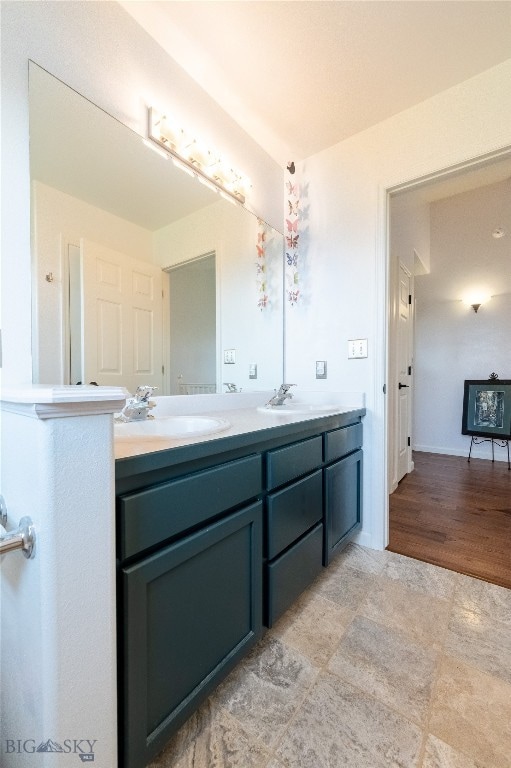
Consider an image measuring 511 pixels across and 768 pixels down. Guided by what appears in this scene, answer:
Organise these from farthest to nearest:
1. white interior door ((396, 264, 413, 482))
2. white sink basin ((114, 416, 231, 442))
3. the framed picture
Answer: the framed picture, white interior door ((396, 264, 413, 482)), white sink basin ((114, 416, 231, 442))

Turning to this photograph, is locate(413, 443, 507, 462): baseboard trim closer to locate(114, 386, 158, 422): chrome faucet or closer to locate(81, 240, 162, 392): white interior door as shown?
locate(81, 240, 162, 392): white interior door

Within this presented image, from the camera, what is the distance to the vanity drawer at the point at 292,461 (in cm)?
112

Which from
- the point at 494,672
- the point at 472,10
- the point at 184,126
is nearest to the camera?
the point at 494,672

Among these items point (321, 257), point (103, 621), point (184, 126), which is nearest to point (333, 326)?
point (321, 257)

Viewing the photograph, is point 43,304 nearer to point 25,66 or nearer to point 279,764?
point 25,66

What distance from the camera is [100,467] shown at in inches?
24.3

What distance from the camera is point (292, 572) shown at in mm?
1248

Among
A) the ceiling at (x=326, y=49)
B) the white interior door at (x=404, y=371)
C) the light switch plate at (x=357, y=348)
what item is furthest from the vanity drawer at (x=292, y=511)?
the ceiling at (x=326, y=49)

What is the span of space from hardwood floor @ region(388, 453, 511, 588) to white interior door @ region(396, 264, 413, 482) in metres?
0.23

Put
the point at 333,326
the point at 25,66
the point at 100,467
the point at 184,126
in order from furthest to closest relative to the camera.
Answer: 1. the point at 333,326
2. the point at 184,126
3. the point at 25,66
4. the point at 100,467

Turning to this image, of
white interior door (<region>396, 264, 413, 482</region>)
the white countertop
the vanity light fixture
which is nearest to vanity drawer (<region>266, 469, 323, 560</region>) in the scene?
the white countertop

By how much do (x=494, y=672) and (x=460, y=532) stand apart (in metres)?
1.10

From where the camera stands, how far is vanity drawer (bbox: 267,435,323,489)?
1.12 meters

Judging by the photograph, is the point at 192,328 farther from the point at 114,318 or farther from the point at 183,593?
the point at 183,593
